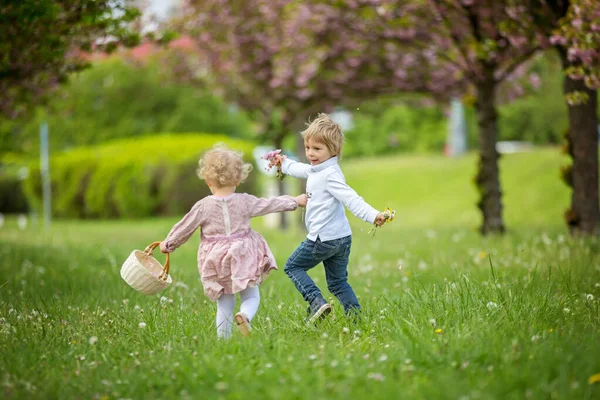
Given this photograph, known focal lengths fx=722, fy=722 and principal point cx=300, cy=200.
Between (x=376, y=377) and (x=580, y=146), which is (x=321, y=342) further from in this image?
(x=580, y=146)

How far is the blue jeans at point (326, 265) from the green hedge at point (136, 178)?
1700cm

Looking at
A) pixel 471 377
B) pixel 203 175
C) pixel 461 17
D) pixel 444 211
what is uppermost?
pixel 461 17

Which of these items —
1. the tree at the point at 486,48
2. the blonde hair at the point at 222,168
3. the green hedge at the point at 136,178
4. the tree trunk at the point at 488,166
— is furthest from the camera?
the green hedge at the point at 136,178

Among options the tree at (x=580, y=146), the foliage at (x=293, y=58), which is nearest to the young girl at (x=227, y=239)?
the tree at (x=580, y=146)

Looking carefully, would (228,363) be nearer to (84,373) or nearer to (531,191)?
(84,373)

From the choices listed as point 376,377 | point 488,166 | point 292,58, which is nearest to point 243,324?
point 376,377

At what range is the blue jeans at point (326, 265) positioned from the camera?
202 inches

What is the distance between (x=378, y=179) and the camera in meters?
23.9

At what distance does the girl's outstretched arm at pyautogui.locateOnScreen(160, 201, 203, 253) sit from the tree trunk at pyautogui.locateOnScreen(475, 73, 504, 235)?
750 centimetres

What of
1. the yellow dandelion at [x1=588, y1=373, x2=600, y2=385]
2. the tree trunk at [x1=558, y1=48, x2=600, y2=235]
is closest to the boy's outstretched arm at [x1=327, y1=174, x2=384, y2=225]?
the yellow dandelion at [x1=588, y1=373, x2=600, y2=385]

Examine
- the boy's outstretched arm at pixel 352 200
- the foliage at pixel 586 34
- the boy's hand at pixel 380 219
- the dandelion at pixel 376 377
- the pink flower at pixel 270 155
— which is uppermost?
the foliage at pixel 586 34

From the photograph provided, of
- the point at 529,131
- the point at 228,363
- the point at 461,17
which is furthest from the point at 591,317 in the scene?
the point at 529,131

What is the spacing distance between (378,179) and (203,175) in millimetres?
19149

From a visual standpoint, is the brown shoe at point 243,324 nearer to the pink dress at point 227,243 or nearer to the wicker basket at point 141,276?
the pink dress at point 227,243
